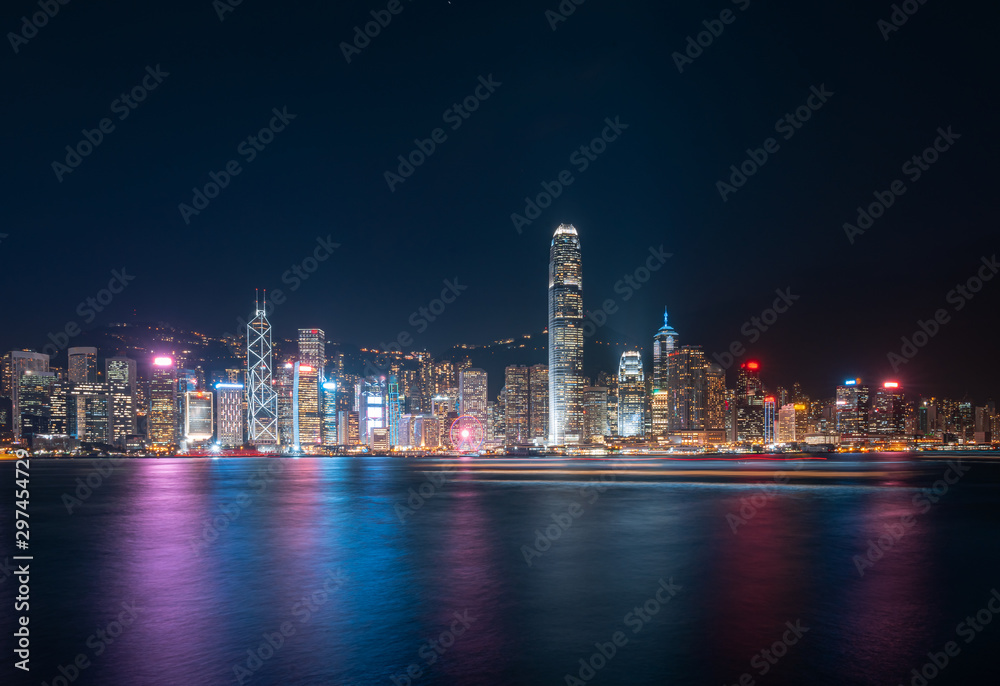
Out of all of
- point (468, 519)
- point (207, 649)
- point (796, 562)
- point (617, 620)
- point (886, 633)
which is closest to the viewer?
point (207, 649)

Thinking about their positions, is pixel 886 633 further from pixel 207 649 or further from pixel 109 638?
pixel 109 638

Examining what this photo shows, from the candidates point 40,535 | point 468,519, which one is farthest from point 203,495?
point 468,519

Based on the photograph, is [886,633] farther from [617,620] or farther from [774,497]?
[774,497]

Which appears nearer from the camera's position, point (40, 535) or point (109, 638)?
point (109, 638)

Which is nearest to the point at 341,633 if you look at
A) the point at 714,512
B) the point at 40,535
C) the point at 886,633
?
the point at 886,633

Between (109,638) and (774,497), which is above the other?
(109,638)

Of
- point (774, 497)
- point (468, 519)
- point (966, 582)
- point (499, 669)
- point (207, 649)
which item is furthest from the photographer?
point (774, 497)

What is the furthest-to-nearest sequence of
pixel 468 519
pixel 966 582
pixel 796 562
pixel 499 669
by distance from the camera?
pixel 468 519, pixel 796 562, pixel 966 582, pixel 499 669

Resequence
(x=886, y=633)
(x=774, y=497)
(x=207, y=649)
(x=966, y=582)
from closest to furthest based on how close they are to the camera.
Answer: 1. (x=207, y=649)
2. (x=886, y=633)
3. (x=966, y=582)
4. (x=774, y=497)

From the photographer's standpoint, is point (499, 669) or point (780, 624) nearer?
point (499, 669)
